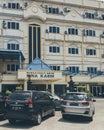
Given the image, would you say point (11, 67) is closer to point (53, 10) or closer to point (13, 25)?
point (13, 25)

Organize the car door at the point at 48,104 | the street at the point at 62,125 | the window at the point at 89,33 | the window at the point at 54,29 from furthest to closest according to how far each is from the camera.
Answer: the window at the point at 89,33
the window at the point at 54,29
the car door at the point at 48,104
the street at the point at 62,125

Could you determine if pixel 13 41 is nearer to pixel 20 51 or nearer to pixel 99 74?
pixel 20 51

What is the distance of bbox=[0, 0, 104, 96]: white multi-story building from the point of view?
136 ft

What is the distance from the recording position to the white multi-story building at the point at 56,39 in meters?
41.4

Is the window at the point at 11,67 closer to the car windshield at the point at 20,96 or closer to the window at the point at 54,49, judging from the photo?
the window at the point at 54,49

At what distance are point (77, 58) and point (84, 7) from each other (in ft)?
33.6

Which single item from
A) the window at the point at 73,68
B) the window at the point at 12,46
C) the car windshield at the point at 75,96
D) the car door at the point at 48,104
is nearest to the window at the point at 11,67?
the window at the point at 12,46

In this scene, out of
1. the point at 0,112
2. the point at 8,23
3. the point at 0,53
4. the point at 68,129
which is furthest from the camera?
the point at 8,23

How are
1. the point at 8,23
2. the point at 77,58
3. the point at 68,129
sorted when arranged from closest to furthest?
the point at 68,129 < the point at 8,23 < the point at 77,58

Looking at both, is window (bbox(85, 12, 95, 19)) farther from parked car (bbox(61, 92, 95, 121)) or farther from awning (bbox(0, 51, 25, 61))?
parked car (bbox(61, 92, 95, 121))

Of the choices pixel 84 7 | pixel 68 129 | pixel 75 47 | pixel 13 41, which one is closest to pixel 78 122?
pixel 68 129

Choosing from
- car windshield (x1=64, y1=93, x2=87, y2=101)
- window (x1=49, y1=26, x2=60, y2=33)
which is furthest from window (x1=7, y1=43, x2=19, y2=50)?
car windshield (x1=64, y1=93, x2=87, y2=101)

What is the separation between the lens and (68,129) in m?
13.7

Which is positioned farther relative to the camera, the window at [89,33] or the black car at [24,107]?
the window at [89,33]
